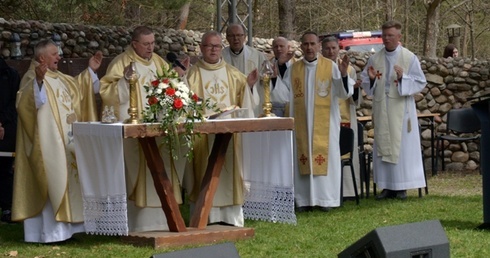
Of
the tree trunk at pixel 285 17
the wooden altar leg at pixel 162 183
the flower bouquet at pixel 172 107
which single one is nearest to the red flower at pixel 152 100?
A: the flower bouquet at pixel 172 107

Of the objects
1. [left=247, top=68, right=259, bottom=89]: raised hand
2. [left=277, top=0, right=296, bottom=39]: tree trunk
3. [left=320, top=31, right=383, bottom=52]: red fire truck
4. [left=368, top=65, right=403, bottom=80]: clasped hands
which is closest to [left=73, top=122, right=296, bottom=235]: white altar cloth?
[left=247, top=68, right=259, bottom=89]: raised hand

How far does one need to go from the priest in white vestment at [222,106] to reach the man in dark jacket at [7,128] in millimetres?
1845

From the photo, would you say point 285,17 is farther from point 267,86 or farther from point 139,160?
point 139,160

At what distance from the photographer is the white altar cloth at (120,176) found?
9.84m

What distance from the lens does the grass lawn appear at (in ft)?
31.8

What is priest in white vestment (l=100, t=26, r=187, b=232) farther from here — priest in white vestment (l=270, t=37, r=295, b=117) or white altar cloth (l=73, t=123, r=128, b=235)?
priest in white vestment (l=270, t=37, r=295, b=117)

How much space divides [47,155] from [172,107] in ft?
4.36

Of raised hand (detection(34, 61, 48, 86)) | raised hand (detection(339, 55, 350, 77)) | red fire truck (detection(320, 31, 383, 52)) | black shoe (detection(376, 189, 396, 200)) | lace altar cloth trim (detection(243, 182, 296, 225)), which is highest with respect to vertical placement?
red fire truck (detection(320, 31, 383, 52))

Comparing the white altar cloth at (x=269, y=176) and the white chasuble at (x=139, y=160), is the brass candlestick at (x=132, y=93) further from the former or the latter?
the white altar cloth at (x=269, y=176)

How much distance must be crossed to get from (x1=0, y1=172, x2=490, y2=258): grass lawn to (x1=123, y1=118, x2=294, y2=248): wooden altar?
17 cm

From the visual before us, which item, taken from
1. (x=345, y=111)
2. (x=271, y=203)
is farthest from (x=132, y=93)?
(x=345, y=111)

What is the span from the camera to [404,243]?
7008 millimetres

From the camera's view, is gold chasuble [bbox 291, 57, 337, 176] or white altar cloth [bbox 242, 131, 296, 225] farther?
gold chasuble [bbox 291, 57, 337, 176]

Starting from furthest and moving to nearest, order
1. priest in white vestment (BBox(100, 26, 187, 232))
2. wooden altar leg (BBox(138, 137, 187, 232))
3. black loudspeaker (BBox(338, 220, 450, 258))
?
priest in white vestment (BBox(100, 26, 187, 232))
wooden altar leg (BBox(138, 137, 187, 232))
black loudspeaker (BBox(338, 220, 450, 258))
